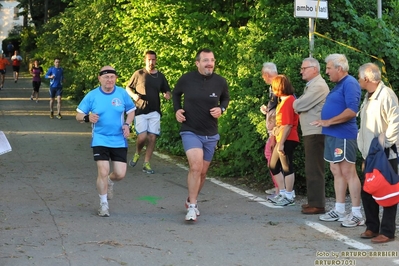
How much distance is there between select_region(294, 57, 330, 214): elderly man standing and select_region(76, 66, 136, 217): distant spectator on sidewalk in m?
2.13

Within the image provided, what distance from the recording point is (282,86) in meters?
10.4

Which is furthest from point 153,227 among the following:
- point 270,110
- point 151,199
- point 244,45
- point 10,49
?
point 10,49

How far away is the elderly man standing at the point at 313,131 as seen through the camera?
987cm

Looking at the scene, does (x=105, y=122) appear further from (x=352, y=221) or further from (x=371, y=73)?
(x=371, y=73)

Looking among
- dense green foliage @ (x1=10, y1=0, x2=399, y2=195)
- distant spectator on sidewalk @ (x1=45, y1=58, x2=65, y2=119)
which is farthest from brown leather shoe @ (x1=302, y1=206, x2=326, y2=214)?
distant spectator on sidewalk @ (x1=45, y1=58, x2=65, y2=119)

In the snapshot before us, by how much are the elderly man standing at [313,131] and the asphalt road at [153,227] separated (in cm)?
29

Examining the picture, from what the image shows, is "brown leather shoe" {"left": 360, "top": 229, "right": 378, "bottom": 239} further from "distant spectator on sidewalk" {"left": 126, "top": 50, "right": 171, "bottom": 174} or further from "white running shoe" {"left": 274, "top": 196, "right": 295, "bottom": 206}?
"distant spectator on sidewalk" {"left": 126, "top": 50, "right": 171, "bottom": 174}

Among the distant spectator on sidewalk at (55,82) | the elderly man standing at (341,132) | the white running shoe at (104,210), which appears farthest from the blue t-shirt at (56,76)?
the elderly man standing at (341,132)

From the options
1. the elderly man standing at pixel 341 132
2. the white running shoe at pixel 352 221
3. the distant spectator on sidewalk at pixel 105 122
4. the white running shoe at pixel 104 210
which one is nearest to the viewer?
the white running shoe at pixel 352 221

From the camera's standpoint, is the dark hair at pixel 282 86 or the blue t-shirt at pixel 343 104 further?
the dark hair at pixel 282 86

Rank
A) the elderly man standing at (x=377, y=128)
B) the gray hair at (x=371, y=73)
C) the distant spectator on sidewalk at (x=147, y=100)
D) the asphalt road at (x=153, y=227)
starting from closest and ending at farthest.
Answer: the asphalt road at (x=153, y=227) → the elderly man standing at (x=377, y=128) → the gray hair at (x=371, y=73) → the distant spectator on sidewalk at (x=147, y=100)

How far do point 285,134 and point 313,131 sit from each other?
0.48 meters

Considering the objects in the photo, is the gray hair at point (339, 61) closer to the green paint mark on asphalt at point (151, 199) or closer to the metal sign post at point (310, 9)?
the metal sign post at point (310, 9)

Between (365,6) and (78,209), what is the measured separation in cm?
Answer: 739
